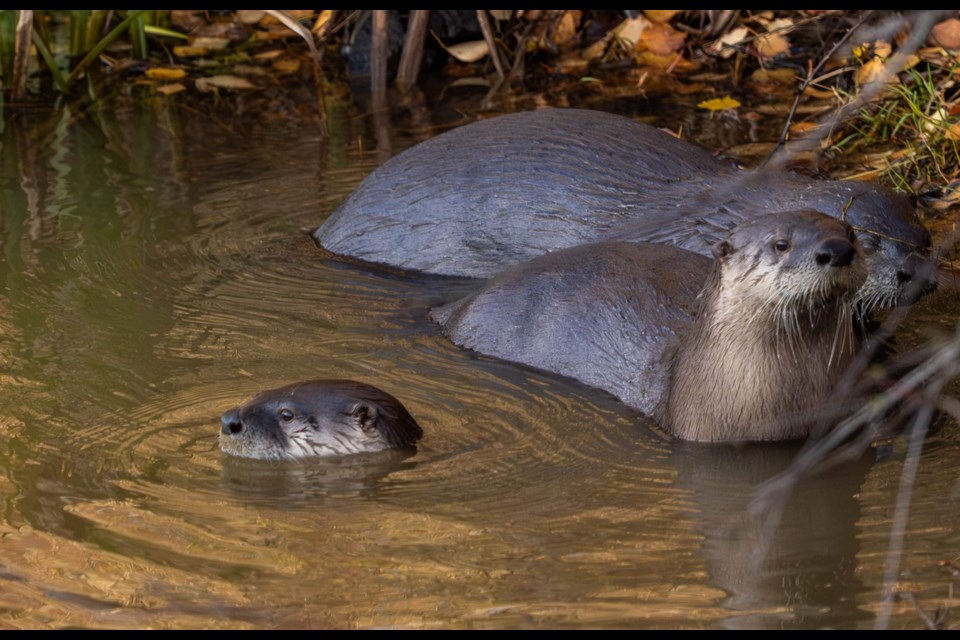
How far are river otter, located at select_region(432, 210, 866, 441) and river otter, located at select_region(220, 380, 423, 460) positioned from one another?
1.94 feet

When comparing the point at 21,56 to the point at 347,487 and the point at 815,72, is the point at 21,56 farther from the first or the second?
the point at 815,72

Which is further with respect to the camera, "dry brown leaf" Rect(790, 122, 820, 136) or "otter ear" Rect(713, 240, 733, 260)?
"dry brown leaf" Rect(790, 122, 820, 136)

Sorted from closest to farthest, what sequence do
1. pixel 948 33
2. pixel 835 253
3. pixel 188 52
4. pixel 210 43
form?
pixel 835 253
pixel 948 33
pixel 188 52
pixel 210 43

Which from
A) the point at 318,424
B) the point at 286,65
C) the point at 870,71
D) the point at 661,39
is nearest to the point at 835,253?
the point at 318,424

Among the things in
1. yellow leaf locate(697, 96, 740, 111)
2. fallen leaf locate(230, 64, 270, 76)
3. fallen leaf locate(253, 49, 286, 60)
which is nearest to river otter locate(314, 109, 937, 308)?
yellow leaf locate(697, 96, 740, 111)

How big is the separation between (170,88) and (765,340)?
4.41 meters

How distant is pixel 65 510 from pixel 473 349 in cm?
141

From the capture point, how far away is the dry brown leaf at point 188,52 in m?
7.57

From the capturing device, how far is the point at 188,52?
299 inches

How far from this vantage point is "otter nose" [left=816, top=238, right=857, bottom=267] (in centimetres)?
338

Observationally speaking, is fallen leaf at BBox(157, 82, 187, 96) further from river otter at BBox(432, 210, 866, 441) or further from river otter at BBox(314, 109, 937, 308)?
river otter at BBox(432, 210, 866, 441)

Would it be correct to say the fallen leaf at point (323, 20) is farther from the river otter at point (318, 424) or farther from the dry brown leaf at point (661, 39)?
the river otter at point (318, 424)

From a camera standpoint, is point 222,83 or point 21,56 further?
point 222,83

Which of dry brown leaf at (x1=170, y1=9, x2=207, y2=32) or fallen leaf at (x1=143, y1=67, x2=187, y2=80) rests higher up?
dry brown leaf at (x1=170, y1=9, x2=207, y2=32)
